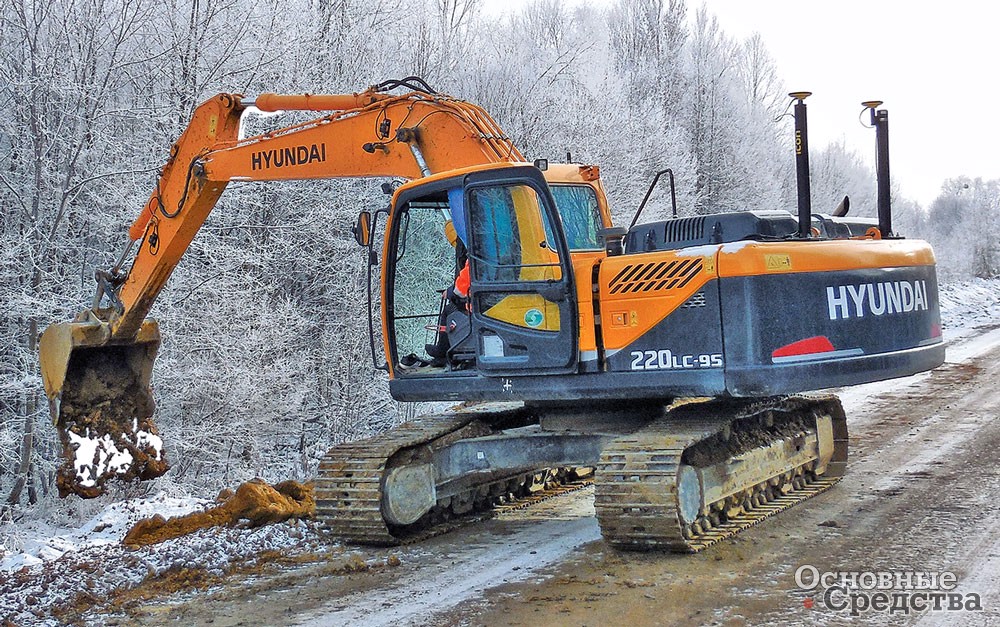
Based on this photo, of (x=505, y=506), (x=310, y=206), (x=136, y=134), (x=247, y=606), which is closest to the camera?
(x=247, y=606)

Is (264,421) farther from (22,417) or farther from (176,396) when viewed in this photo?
(22,417)

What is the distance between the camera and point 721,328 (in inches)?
224

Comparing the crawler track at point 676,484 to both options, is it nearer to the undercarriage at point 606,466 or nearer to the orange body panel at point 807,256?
the undercarriage at point 606,466

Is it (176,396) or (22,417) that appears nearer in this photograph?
(22,417)

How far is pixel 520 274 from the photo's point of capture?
606 centimetres

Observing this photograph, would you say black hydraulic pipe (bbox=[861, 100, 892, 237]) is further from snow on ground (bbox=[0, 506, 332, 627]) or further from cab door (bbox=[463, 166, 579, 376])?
snow on ground (bbox=[0, 506, 332, 627])

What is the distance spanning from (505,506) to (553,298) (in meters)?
2.05

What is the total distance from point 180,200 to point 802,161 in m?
4.44

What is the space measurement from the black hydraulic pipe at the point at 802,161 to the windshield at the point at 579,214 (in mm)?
1428

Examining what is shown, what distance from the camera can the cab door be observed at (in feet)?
19.6

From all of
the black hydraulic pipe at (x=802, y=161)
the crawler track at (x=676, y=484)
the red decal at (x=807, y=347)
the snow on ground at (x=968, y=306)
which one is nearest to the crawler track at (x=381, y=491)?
the crawler track at (x=676, y=484)

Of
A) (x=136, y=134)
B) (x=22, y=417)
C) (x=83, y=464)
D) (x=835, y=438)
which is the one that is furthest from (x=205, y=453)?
(x=835, y=438)

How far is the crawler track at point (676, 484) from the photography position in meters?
5.49

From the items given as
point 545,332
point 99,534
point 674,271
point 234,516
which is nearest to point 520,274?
point 545,332
